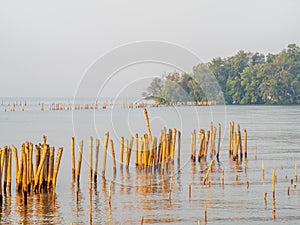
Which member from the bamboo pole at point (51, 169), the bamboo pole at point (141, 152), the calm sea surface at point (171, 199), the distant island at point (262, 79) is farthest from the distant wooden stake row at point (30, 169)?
the distant island at point (262, 79)

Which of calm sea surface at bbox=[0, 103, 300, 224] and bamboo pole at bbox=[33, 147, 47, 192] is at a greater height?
bamboo pole at bbox=[33, 147, 47, 192]

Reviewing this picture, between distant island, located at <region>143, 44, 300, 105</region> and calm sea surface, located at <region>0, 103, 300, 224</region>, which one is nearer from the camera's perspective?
calm sea surface, located at <region>0, 103, 300, 224</region>

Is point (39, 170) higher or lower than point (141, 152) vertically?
lower

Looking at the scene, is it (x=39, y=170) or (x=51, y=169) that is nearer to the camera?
(x=39, y=170)

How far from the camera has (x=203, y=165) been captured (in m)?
34.2

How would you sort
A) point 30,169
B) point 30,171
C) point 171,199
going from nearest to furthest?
point 30,169, point 30,171, point 171,199

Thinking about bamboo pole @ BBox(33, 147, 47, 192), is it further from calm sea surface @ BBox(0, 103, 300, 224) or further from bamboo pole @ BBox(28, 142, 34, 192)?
calm sea surface @ BBox(0, 103, 300, 224)

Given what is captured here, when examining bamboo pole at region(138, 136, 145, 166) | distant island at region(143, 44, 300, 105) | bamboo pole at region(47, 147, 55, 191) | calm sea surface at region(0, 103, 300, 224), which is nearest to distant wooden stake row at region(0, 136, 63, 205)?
bamboo pole at region(47, 147, 55, 191)

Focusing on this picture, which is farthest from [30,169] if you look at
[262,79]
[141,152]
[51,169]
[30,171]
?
[262,79]

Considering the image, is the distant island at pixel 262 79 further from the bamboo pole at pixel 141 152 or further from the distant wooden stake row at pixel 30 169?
the distant wooden stake row at pixel 30 169

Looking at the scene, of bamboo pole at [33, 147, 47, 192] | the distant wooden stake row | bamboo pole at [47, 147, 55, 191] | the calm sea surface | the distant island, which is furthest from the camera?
the distant island

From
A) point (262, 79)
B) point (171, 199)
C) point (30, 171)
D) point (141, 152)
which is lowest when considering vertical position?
point (171, 199)

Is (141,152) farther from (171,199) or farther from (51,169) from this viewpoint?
(51,169)

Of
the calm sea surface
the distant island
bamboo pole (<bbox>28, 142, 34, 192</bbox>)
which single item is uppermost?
the distant island
